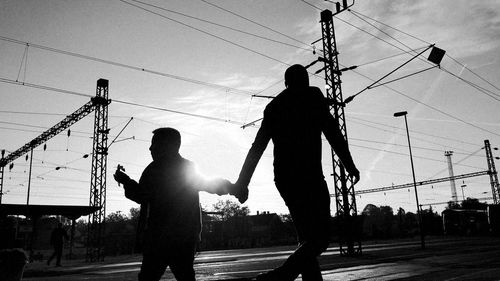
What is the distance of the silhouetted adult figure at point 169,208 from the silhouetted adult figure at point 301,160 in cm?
45

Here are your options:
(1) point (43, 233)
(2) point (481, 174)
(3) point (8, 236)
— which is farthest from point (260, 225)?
(3) point (8, 236)

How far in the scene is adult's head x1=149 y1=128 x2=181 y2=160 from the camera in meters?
3.26

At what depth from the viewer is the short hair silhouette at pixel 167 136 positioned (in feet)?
10.8

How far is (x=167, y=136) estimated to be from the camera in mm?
3293

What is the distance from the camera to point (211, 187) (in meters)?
2.93

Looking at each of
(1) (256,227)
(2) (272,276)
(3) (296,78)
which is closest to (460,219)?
(1) (256,227)

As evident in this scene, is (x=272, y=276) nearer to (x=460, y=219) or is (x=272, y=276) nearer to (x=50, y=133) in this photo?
(x=50, y=133)

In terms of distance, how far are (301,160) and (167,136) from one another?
129 centimetres

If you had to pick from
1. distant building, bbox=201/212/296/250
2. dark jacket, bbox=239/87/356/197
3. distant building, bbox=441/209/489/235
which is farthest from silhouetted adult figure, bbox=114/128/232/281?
distant building, bbox=201/212/296/250

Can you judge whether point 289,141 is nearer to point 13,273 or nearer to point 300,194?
point 300,194

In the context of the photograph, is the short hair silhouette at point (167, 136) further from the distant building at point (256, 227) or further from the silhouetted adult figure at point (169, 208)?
the distant building at point (256, 227)

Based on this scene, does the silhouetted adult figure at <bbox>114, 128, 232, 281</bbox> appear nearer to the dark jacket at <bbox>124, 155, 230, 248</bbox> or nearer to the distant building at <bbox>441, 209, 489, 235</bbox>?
the dark jacket at <bbox>124, 155, 230, 248</bbox>

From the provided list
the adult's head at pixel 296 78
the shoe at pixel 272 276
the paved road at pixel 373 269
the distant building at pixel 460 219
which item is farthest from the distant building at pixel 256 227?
the shoe at pixel 272 276

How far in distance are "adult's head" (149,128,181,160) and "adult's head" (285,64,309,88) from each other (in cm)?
114
